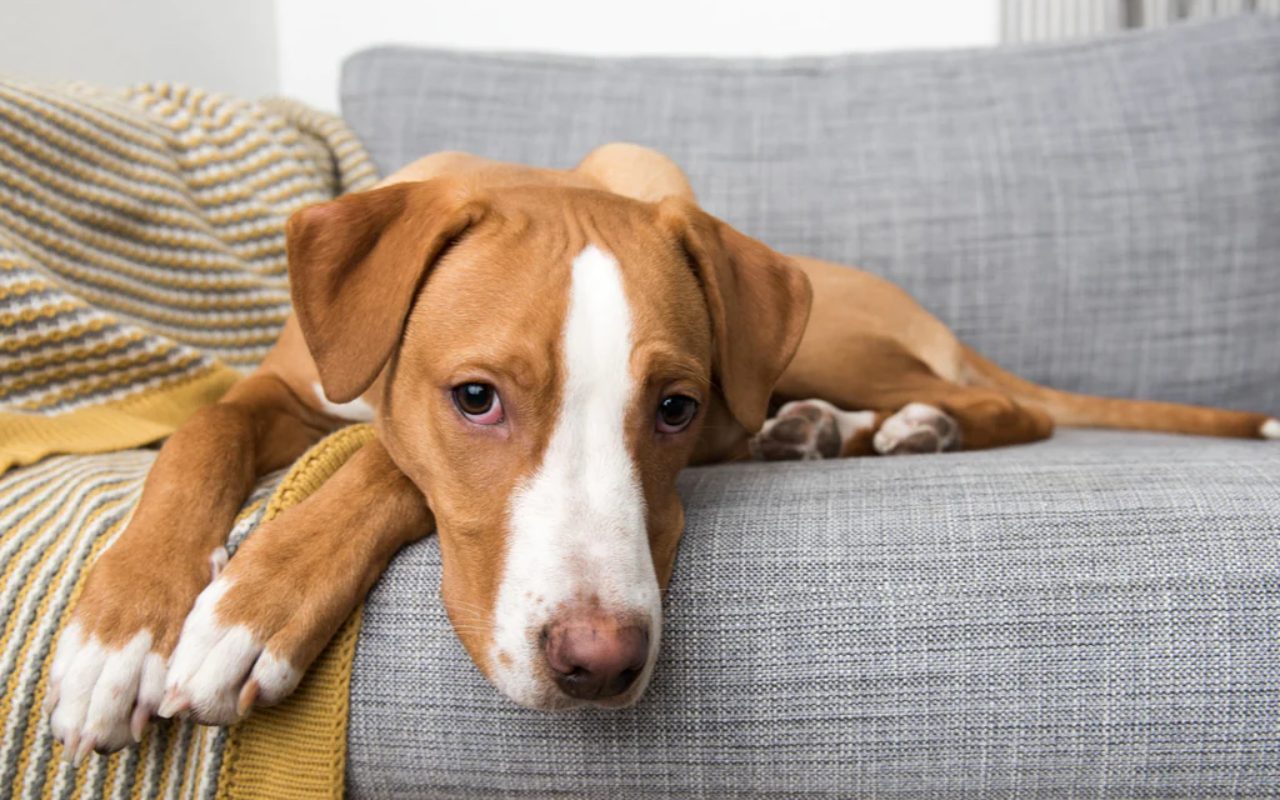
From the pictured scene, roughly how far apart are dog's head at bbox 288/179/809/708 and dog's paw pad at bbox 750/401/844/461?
1.78ft

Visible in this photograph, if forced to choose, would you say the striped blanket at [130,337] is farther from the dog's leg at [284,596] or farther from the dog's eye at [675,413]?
the dog's eye at [675,413]

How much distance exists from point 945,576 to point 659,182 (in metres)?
1.15

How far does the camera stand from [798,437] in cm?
218

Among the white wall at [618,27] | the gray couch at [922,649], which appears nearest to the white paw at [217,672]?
the gray couch at [922,649]

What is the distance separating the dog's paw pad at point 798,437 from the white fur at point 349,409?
29.9 inches

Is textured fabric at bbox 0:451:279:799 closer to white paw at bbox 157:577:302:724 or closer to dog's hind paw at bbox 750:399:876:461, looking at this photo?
white paw at bbox 157:577:302:724

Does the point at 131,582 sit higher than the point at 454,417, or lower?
lower

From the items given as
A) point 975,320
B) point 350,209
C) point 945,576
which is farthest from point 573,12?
point 945,576

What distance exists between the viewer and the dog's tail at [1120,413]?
2428mm

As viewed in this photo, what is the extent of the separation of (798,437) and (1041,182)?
1168 millimetres

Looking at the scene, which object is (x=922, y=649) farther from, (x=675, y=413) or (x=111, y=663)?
(x=111, y=663)

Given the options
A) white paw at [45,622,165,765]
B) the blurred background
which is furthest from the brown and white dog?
the blurred background

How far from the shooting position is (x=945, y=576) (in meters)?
1.39

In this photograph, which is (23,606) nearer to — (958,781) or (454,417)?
(454,417)
